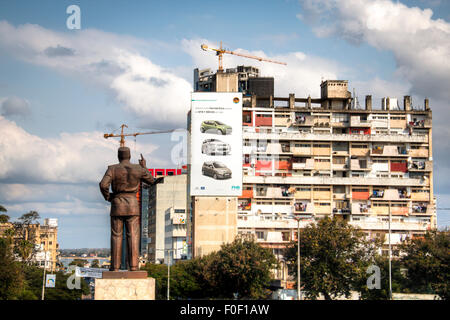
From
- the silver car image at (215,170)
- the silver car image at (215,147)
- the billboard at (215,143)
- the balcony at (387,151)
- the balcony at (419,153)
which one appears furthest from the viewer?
the balcony at (419,153)

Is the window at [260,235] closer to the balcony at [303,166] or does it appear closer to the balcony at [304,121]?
the balcony at [303,166]

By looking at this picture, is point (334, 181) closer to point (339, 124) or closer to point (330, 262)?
point (339, 124)

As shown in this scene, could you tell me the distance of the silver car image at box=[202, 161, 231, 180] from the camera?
10756cm

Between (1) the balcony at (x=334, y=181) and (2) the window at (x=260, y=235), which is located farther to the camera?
(1) the balcony at (x=334, y=181)

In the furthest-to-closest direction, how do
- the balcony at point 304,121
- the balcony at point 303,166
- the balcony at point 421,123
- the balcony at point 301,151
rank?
the balcony at point 421,123 < the balcony at point 304,121 < the balcony at point 301,151 < the balcony at point 303,166

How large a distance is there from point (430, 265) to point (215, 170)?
1779 inches

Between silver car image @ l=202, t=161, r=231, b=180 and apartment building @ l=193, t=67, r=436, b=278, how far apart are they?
3.37 metres

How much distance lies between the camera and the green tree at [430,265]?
69.2 m

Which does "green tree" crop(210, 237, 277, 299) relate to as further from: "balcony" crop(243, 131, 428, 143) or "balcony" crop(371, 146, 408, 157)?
"balcony" crop(371, 146, 408, 157)

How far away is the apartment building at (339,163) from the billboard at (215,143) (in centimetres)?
262

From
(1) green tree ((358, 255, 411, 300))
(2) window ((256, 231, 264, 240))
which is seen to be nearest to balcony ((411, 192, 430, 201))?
(2) window ((256, 231, 264, 240))

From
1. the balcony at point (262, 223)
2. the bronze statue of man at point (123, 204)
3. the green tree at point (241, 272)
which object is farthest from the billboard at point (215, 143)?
the bronze statue of man at point (123, 204)
